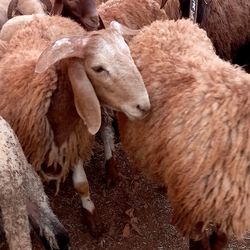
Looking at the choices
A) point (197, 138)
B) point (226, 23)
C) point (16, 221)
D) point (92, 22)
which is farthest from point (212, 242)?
point (226, 23)

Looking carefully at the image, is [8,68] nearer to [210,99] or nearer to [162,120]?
[162,120]

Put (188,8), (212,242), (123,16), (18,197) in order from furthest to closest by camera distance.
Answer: (188,8), (123,16), (212,242), (18,197)

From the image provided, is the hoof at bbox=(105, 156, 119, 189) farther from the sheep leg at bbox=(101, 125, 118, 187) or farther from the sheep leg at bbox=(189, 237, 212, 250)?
the sheep leg at bbox=(189, 237, 212, 250)

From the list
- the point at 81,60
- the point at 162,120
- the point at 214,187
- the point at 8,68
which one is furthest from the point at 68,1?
the point at 214,187

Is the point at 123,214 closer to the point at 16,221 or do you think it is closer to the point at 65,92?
the point at 65,92

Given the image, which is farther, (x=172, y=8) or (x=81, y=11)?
(x=172, y=8)

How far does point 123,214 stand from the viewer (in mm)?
4539

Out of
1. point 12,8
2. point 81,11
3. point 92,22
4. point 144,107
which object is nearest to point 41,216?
point 144,107

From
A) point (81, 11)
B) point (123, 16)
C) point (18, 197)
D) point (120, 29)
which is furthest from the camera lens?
point (123, 16)

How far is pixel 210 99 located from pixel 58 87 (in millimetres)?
975

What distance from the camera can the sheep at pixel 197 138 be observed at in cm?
317

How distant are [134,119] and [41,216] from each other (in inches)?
32.5

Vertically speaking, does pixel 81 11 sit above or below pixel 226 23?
above

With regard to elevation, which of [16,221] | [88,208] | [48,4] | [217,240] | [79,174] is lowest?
[88,208]
